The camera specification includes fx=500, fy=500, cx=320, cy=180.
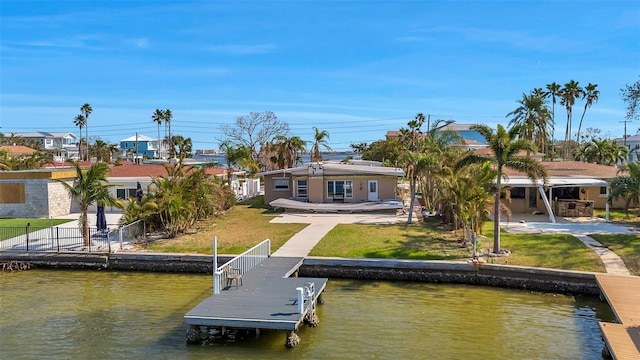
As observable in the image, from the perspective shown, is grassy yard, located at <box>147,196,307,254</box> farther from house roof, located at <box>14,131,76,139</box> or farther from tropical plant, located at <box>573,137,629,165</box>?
house roof, located at <box>14,131,76,139</box>

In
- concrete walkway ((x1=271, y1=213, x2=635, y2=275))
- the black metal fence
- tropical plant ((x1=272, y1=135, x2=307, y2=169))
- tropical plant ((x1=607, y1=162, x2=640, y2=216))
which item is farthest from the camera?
tropical plant ((x1=272, y1=135, x2=307, y2=169))

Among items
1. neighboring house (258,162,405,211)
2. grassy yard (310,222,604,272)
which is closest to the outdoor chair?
grassy yard (310,222,604,272)

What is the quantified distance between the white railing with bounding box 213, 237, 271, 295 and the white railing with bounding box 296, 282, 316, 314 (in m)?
2.63

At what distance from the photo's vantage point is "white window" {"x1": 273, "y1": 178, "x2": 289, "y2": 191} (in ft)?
120

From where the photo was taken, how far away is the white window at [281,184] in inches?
1438

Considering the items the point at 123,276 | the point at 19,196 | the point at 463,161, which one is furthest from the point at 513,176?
the point at 19,196

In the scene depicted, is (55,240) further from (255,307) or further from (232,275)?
(255,307)

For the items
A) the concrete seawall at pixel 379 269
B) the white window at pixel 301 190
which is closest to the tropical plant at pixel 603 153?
the white window at pixel 301 190

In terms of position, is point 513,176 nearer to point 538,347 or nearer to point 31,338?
point 538,347

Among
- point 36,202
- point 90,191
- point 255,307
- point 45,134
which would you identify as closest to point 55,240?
point 90,191

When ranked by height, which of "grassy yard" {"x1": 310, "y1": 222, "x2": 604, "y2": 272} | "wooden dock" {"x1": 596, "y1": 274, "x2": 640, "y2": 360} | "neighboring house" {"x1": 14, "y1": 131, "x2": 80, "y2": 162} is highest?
"neighboring house" {"x1": 14, "y1": 131, "x2": 80, "y2": 162}

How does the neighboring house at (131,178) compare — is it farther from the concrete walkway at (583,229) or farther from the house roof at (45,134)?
the house roof at (45,134)

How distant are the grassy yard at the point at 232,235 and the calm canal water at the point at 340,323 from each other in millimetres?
3142

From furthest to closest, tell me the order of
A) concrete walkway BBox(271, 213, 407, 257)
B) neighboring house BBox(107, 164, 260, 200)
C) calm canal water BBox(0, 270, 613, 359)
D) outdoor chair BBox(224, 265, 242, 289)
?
neighboring house BBox(107, 164, 260, 200)
concrete walkway BBox(271, 213, 407, 257)
outdoor chair BBox(224, 265, 242, 289)
calm canal water BBox(0, 270, 613, 359)
